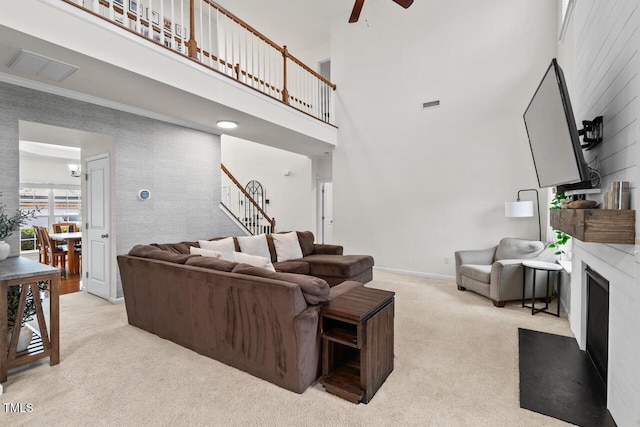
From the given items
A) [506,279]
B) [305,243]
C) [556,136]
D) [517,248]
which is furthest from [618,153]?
[305,243]

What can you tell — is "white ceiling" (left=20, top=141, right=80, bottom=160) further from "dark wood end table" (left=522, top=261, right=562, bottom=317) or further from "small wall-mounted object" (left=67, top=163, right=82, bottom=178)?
"dark wood end table" (left=522, top=261, right=562, bottom=317)

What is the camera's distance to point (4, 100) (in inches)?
127

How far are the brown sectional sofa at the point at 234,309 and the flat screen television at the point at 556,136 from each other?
1.74 meters

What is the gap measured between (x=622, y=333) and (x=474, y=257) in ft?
9.80

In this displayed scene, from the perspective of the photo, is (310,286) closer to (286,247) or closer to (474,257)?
(286,247)

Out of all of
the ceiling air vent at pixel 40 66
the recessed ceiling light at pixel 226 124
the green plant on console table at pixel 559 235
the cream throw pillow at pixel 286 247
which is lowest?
the cream throw pillow at pixel 286 247

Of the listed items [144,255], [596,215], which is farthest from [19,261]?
[596,215]

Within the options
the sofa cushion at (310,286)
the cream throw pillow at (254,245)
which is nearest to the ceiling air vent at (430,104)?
the cream throw pillow at (254,245)

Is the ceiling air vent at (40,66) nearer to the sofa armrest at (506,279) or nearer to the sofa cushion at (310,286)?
the sofa cushion at (310,286)

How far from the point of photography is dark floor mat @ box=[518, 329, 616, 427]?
72.5 inches

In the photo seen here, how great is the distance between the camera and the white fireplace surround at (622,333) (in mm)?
1477

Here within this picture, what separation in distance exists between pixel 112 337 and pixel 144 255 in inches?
32.7

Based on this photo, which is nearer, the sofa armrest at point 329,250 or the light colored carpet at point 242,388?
the light colored carpet at point 242,388

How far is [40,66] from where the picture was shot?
9.30 ft
